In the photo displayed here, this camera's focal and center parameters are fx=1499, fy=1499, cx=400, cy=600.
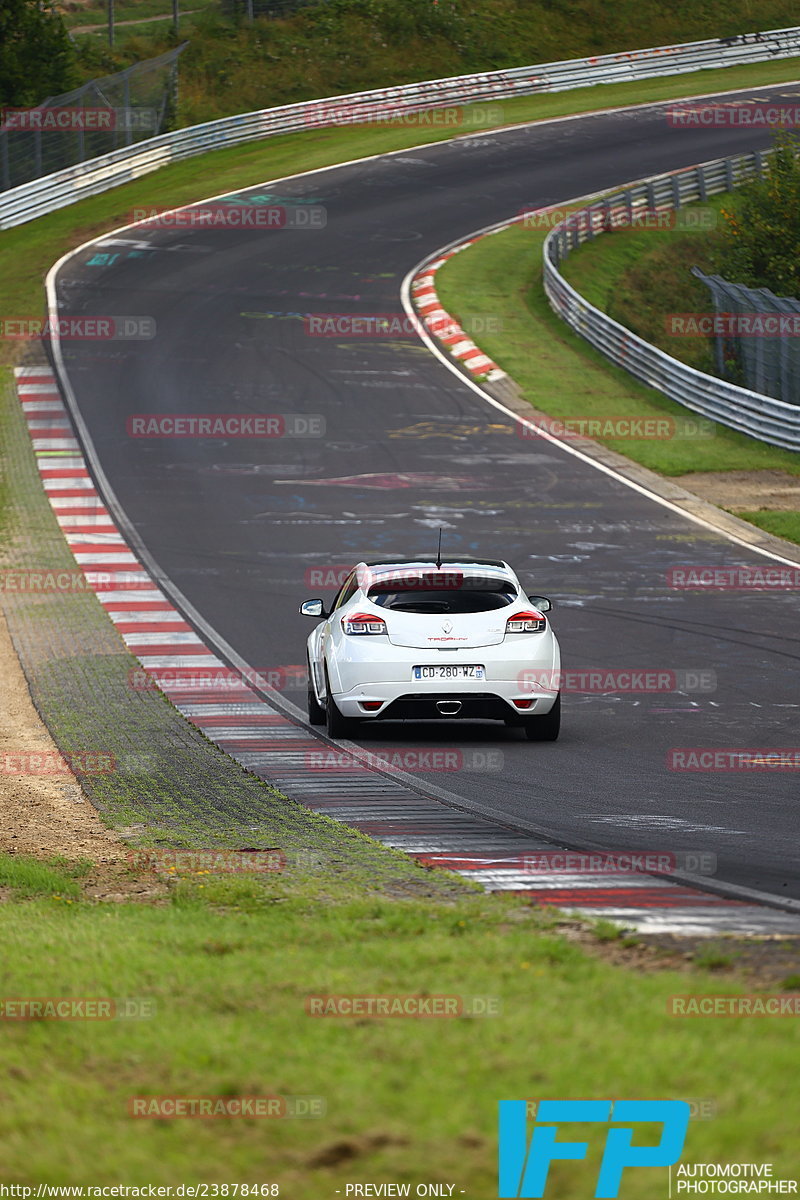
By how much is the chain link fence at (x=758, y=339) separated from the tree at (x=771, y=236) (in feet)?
15.5

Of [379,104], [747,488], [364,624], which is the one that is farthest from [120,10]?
[364,624]

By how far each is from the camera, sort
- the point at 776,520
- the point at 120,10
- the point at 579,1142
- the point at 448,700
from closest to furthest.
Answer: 1. the point at 579,1142
2. the point at 448,700
3. the point at 776,520
4. the point at 120,10

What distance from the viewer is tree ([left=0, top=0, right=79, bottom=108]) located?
52906 millimetres

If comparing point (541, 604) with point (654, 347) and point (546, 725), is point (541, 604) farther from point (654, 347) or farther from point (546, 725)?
point (654, 347)

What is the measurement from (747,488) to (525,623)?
14683 millimetres

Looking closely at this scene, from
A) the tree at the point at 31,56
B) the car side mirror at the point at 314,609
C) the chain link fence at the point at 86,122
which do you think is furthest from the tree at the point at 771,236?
the car side mirror at the point at 314,609

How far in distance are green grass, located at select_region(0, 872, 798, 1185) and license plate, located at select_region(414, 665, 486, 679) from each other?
587 centimetres

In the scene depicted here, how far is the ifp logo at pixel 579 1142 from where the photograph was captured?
3803mm

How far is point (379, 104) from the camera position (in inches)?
2292

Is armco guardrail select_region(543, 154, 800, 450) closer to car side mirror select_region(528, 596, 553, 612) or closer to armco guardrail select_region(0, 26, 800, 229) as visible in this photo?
armco guardrail select_region(0, 26, 800, 229)

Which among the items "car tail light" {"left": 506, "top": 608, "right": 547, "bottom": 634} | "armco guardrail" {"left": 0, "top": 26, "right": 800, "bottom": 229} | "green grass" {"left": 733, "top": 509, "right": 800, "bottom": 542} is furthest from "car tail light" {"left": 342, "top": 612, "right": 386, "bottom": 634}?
"armco guardrail" {"left": 0, "top": 26, "right": 800, "bottom": 229}

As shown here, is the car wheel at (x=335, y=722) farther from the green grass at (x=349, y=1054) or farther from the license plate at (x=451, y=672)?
the green grass at (x=349, y=1054)

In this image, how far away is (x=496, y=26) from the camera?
65.8 m

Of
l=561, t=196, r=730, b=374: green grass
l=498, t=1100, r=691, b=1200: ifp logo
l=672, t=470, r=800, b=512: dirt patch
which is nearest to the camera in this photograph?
l=498, t=1100, r=691, b=1200: ifp logo
